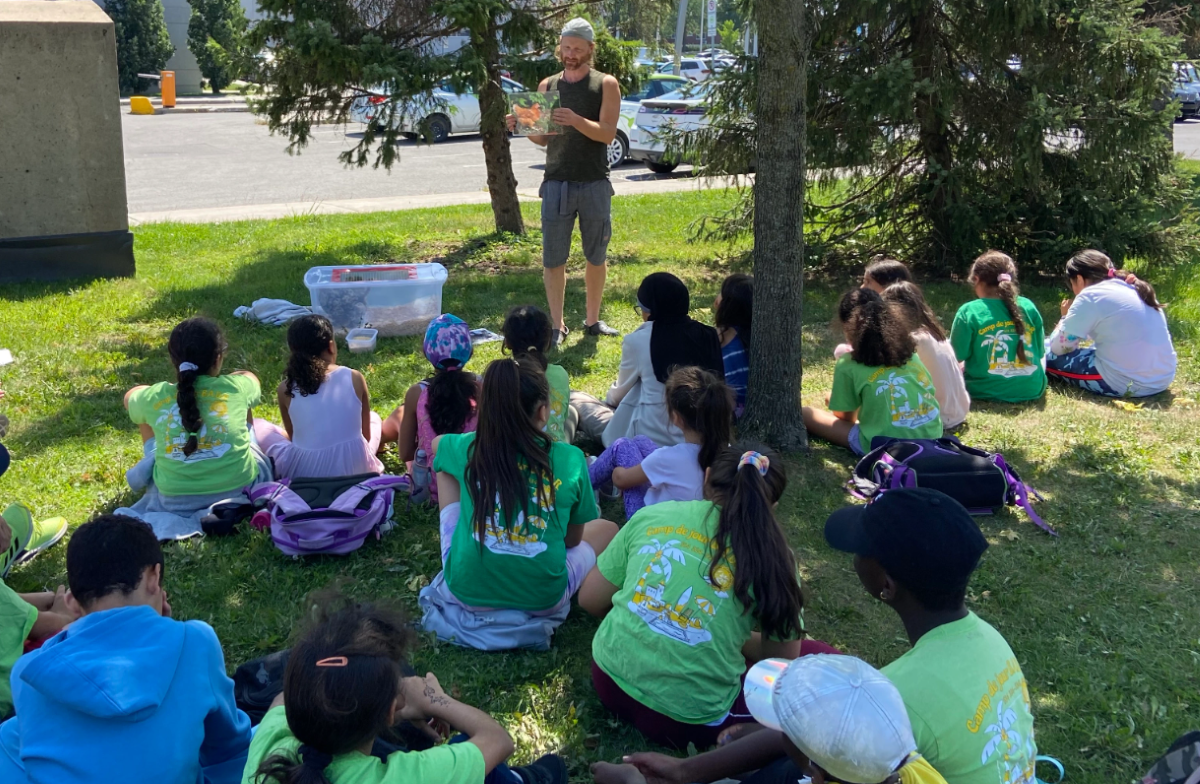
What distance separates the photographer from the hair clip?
207 centimetres

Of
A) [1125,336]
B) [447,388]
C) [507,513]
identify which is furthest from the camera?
[1125,336]

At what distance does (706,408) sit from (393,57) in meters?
6.16

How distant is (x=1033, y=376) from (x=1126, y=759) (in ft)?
11.0

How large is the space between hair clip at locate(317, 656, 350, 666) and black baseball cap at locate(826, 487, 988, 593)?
1.21m

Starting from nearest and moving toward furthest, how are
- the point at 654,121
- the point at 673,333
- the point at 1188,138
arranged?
the point at 673,333, the point at 654,121, the point at 1188,138

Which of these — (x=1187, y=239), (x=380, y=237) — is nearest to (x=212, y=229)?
(x=380, y=237)

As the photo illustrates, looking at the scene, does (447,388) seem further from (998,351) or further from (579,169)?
(998,351)

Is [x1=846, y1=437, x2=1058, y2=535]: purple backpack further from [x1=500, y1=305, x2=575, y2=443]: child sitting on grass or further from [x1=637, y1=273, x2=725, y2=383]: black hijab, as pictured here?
[x1=500, y1=305, x2=575, y2=443]: child sitting on grass

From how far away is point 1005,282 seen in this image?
593 cm

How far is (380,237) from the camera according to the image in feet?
35.0

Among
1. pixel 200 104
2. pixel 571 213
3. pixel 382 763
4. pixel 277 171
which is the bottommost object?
pixel 382 763

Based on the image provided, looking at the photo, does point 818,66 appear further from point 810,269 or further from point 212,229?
point 212,229

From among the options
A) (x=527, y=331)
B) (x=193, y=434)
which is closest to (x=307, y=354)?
(x=193, y=434)

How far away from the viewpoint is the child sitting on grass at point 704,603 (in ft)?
9.46
